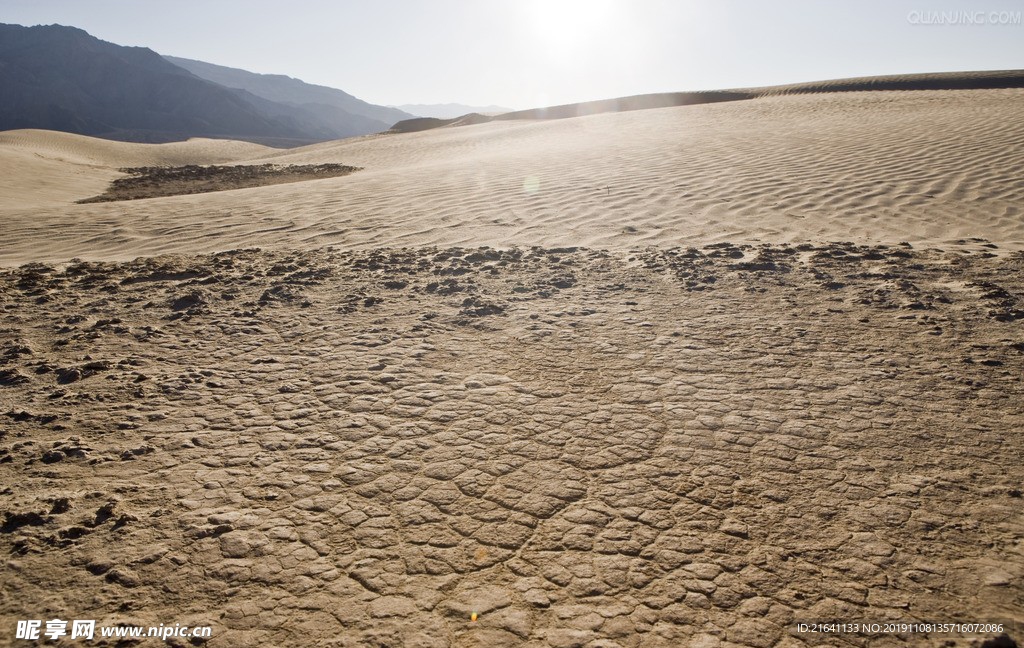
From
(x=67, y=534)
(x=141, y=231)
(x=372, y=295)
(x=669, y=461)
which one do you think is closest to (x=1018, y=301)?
(x=669, y=461)

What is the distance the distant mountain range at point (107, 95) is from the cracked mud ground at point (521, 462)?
56.1m

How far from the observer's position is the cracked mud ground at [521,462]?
161cm

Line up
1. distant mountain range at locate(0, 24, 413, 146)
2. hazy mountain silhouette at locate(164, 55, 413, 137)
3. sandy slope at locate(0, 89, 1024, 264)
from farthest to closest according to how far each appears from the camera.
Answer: hazy mountain silhouette at locate(164, 55, 413, 137), distant mountain range at locate(0, 24, 413, 146), sandy slope at locate(0, 89, 1024, 264)

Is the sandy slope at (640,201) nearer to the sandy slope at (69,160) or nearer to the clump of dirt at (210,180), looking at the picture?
the sandy slope at (69,160)

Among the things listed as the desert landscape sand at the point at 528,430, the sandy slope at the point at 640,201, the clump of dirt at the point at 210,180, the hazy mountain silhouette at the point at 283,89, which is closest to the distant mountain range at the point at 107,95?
the clump of dirt at the point at 210,180

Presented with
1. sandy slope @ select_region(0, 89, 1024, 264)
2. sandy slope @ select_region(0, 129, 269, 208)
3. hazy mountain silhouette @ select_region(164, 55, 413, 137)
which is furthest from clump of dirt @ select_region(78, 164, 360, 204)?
hazy mountain silhouette @ select_region(164, 55, 413, 137)

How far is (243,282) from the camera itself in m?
4.56

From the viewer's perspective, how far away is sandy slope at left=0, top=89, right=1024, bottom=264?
569cm

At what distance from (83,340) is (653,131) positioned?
42.6ft

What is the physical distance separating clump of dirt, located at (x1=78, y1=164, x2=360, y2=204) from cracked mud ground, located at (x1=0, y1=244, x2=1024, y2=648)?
7713mm

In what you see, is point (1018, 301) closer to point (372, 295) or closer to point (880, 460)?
point (880, 460)

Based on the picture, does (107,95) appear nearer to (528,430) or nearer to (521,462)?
(528,430)

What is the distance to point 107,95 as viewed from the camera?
66.4m

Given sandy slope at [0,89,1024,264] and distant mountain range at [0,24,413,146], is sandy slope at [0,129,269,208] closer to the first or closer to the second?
sandy slope at [0,89,1024,264]
